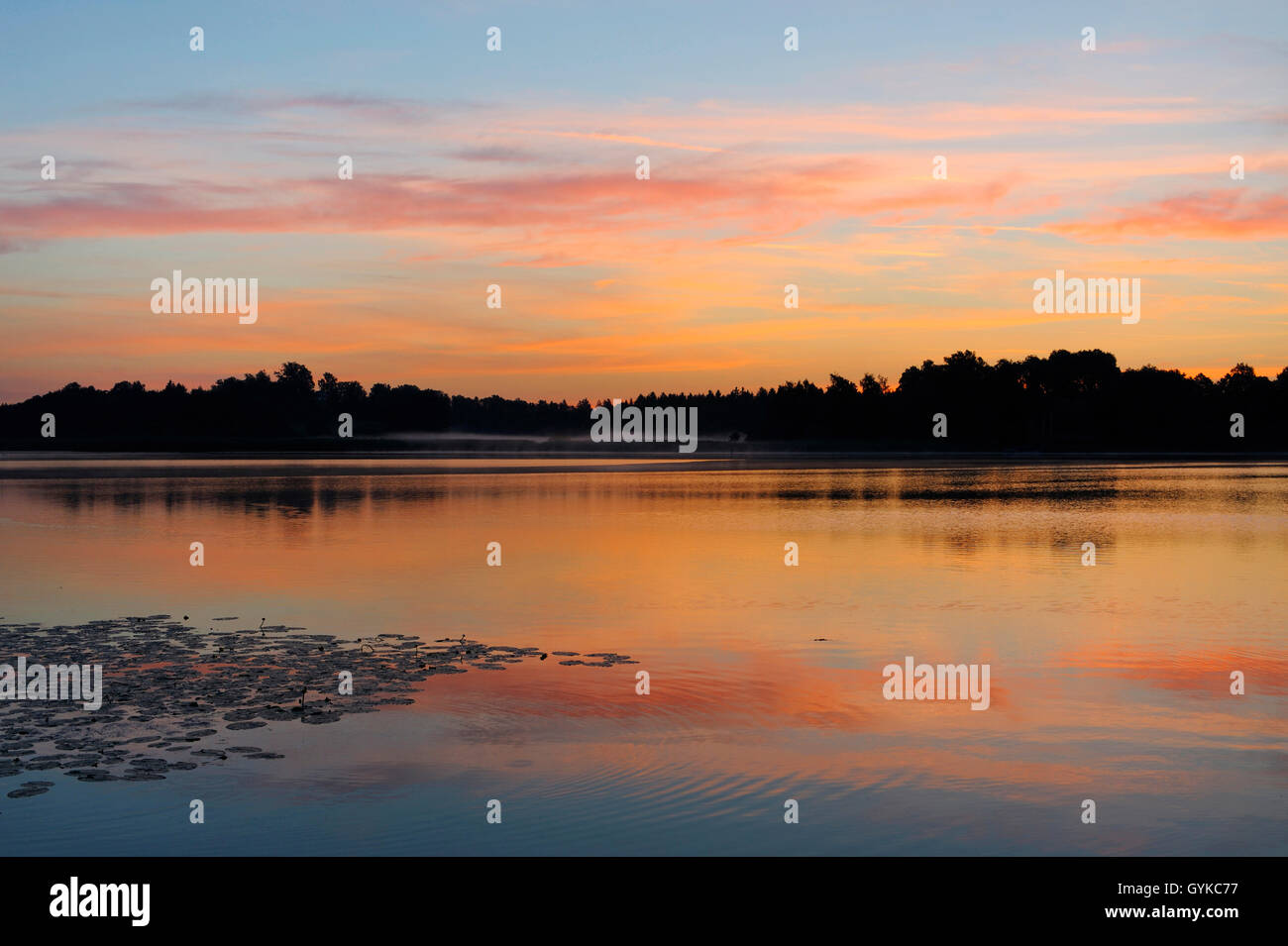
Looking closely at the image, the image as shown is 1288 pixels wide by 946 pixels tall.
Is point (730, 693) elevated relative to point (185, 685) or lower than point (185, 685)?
lower

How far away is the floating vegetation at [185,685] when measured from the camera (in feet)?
36.1

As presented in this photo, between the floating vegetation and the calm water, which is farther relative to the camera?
the floating vegetation

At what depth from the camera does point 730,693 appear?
13922mm

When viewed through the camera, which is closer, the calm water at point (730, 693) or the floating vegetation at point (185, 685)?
the calm water at point (730, 693)

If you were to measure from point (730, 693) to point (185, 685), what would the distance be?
6.55 metres

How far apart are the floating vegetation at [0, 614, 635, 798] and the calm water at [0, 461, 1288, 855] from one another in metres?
0.42

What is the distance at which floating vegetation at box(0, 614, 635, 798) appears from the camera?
10992 millimetres

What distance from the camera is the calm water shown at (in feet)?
30.5

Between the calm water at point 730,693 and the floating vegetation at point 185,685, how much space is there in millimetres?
→ 424

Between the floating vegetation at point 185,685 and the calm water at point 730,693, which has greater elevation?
the floating vegetation at point 185,685

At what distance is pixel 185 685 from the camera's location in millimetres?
13961

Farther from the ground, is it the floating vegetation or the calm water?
the floating vegetation
